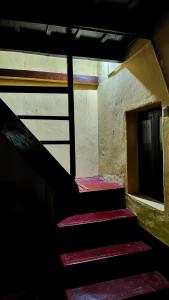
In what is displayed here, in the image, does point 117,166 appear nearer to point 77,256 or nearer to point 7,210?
point 77,256

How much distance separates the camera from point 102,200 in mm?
3129

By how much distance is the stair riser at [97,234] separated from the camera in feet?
8.56

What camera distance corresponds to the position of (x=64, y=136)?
14.4 ft

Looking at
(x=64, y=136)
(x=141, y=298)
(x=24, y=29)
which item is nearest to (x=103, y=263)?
(x=141, y=298)

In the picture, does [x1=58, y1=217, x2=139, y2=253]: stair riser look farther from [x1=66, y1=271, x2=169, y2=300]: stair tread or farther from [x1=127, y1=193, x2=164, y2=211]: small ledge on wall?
[x1=66, y1=271, x2=169, y2=300]: stair tread

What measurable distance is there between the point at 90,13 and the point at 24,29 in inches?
38.8

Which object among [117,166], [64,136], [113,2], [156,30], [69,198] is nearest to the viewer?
[69,198]

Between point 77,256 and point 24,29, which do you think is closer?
point 77,256

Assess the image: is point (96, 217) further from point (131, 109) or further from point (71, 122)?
point (131, 109)

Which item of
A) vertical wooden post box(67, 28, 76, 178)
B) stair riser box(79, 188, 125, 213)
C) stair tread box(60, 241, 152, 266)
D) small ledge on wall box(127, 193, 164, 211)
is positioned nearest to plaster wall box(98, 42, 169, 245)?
small ledge on wall box(127, 193, 164, 211)

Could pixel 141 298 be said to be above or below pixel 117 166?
below

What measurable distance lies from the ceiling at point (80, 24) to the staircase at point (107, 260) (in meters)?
2.12

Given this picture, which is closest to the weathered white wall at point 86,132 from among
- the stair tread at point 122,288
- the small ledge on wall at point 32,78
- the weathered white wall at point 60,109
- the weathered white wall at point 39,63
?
the weathered white wall at point 60,109

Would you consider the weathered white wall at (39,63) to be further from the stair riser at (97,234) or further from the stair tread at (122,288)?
the stair tread at (122,288)
